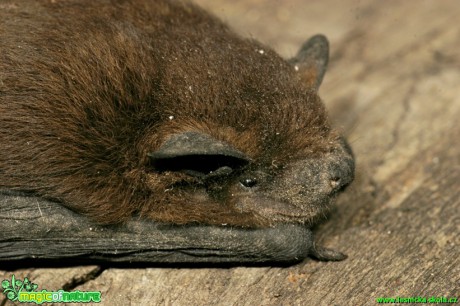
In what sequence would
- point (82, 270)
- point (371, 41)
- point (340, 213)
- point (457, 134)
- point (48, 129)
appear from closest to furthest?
point (48, 129), point (82, 270), point (340, 213), point (457, 134), point (371, 41)

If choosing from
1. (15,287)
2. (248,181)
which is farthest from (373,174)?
(15,287)

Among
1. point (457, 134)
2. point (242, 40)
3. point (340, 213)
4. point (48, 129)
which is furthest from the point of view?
point (457, 134)

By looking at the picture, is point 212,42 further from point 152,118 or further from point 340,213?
point 340,213

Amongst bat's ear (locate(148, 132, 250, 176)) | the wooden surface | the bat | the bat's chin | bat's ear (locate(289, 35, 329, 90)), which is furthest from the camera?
bat's ear (locate(289, 35, 329, 90))

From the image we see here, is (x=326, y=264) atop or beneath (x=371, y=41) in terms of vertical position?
beneath

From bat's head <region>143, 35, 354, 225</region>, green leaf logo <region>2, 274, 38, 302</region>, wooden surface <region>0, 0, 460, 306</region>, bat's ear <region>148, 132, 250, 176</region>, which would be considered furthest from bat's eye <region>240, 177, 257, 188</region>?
green leaf logo <region>2, 274, 38, 302</region>

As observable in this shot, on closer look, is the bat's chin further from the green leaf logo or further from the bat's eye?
the green leaf logo

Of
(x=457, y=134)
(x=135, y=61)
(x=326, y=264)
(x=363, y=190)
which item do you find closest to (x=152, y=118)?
(x=135, y=61)

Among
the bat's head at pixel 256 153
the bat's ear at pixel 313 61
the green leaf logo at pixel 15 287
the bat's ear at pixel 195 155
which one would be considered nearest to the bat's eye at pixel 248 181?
the bat's head at pixel 256 153
